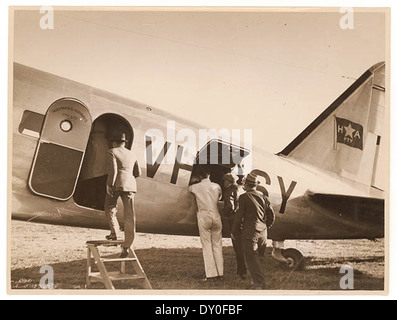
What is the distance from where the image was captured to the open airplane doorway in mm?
4855

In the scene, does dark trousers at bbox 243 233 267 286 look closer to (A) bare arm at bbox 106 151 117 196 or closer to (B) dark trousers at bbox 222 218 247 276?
(B) dark trousers at bbox 222 218 247 276

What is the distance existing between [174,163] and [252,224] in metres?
1.11

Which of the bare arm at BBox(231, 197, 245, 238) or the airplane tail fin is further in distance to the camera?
the airplane tail fin

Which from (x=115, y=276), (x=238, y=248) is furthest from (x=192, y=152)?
(x=115, y=276)

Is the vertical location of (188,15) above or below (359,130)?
above

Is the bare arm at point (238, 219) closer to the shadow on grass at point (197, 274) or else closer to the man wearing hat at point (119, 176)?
the shadow on grass at point (197, 274)

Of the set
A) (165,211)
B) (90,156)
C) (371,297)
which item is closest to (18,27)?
(90,156)

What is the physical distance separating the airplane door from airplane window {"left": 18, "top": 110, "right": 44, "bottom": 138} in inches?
2.3

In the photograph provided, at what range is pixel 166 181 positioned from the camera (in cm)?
493

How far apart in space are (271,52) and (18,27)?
2.91m

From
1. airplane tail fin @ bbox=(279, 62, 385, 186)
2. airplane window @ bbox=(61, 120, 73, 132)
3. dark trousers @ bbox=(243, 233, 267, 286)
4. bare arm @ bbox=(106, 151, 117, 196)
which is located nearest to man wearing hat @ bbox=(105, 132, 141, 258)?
bare arm @ bbox=(106, 151, 117, 196)

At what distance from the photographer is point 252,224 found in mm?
5098
